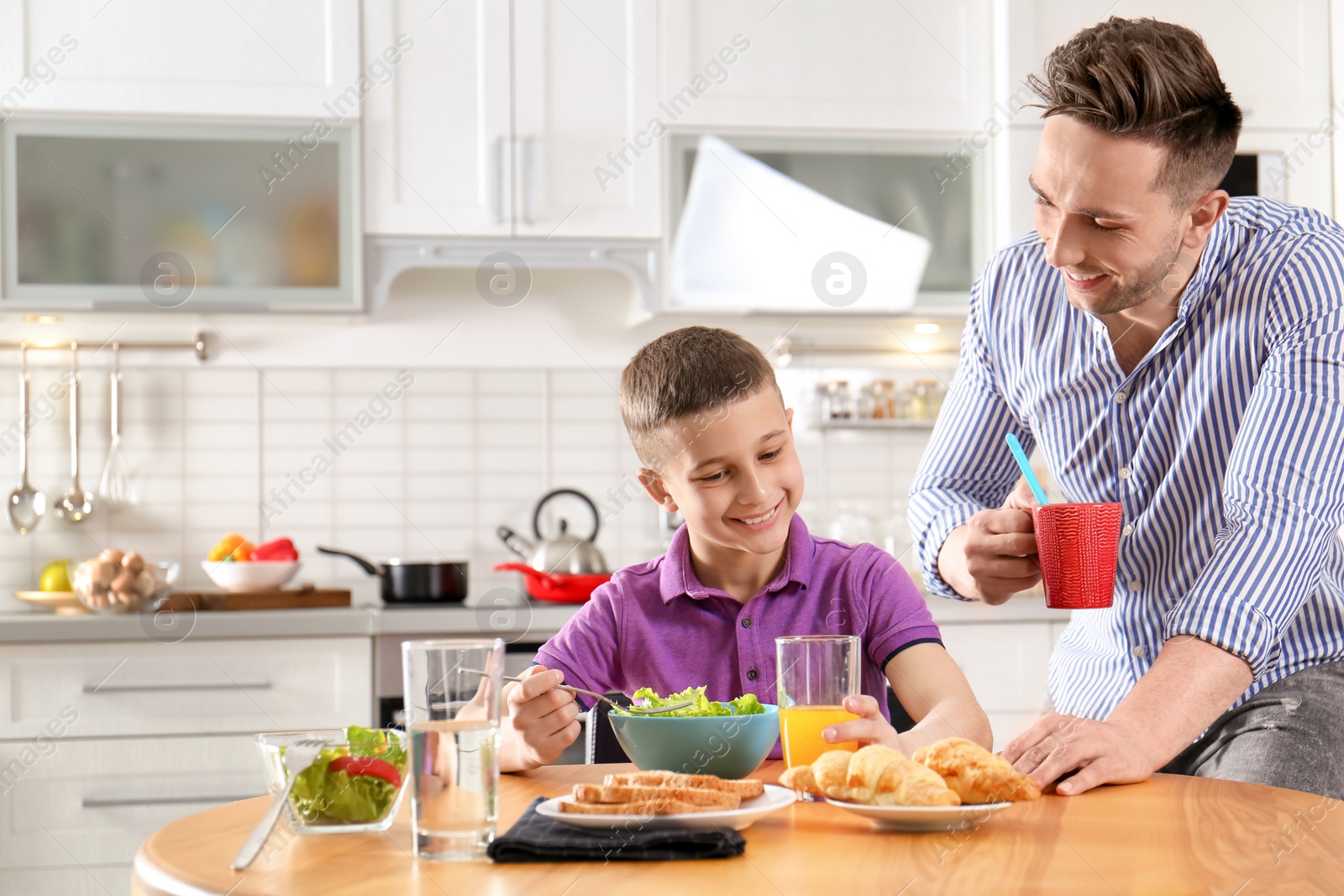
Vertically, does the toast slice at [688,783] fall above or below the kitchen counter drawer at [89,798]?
above

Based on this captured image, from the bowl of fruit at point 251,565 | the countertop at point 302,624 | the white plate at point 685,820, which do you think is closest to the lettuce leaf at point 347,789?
the white plate at point 685,820

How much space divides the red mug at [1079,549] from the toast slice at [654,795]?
502 millimetres

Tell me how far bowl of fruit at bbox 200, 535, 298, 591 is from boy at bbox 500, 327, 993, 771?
1592 millimetres

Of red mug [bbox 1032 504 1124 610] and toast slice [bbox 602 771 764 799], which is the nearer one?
toast slice [bbox 602 771 764 799]

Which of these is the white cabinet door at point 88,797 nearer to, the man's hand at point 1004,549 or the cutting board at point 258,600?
the cutting board at point 258,600

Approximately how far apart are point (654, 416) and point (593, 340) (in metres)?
1.95

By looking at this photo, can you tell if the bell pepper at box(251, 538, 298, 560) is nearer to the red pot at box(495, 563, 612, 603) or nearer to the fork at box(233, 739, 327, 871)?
the red pot at box(495, 563, 612, 603)

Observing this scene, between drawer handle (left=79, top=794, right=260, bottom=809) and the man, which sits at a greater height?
the man

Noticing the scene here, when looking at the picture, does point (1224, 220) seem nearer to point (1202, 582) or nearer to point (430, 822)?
point (1202, 582)

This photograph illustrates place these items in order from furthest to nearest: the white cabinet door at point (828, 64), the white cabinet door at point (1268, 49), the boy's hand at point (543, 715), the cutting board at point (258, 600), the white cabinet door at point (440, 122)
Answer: the white cabinet door at point (1268, 49)
the white cabinet door at point (828, 64)
the white cabinet door at point (440, 122)
the cutting board at point (258, 600)
the boy's hand at point (543, 715)

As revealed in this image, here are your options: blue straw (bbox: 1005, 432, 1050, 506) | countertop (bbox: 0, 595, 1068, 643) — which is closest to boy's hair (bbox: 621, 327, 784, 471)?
blue straw (bbox: 1005, 432, 1050, 506)

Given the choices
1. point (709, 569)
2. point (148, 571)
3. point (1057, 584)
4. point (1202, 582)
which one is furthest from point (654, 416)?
point (148, 571)

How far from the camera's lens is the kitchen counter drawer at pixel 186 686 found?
104 inches

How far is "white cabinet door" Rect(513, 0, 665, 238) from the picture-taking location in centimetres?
306
